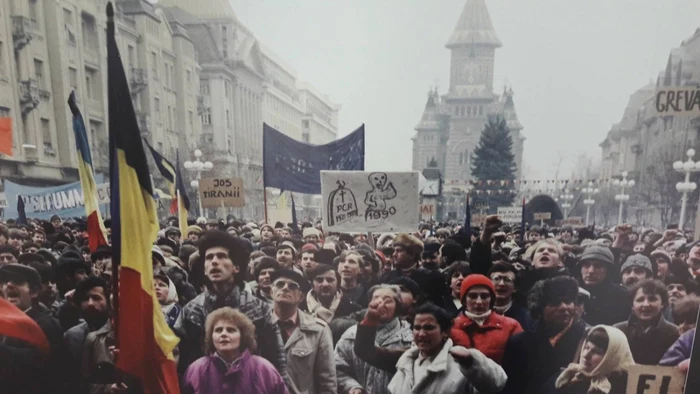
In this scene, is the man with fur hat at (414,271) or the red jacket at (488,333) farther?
the man with fur hat at (414,271)

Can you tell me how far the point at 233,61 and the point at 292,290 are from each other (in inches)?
71.5

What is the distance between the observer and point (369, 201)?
10.0 feet

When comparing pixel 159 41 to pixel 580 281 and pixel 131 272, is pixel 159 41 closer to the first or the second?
pixel 131 272

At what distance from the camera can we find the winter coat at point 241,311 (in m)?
2.85

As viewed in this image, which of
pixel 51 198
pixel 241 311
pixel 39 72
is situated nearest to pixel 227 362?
pixel 241 311

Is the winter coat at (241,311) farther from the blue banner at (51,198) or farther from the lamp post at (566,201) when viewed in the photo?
the lamp post at (566,201)

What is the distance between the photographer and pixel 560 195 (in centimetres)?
348

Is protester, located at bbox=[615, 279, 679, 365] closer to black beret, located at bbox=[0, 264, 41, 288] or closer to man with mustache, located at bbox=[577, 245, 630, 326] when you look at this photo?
man with mustache, located at bbox=[577, 245, 630, 326]

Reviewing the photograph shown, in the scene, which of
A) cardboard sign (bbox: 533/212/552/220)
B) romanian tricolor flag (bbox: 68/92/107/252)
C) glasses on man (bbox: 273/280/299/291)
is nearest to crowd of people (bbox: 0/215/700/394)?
glasses on man (bbox: 273/280/299/291)

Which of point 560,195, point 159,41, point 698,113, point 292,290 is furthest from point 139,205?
point 698,113

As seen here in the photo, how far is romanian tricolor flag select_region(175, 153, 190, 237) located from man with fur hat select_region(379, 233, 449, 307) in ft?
5.27

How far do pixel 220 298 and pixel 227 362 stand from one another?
Result: 0.44 meters

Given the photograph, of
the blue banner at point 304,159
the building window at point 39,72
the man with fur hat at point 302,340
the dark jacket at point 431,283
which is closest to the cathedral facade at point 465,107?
the blue banner at point 304,159

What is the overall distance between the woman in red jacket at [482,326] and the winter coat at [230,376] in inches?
52.2
